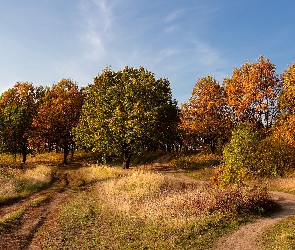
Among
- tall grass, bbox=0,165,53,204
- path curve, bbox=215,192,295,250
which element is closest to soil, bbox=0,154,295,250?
path curve, bbox=215,192,295,250

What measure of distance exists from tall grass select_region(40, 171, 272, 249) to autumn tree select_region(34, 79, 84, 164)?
29805 mm

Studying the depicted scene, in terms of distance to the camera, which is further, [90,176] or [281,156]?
[90,176]

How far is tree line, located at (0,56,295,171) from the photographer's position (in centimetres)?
3972

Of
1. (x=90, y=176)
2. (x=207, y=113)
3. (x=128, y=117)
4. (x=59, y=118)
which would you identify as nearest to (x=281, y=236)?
(x=90, y=176)

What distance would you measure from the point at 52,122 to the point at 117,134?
17821 mm

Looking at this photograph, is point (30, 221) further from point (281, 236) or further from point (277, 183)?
point (277, 183)

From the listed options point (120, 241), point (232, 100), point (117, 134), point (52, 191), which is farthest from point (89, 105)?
point (120, 241)

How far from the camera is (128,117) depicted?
39.6m

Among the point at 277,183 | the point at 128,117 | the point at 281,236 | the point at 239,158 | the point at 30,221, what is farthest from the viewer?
the point at 128,117

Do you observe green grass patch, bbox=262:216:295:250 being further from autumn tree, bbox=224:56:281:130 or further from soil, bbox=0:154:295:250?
autumn tree, bbox=224:56:281:130

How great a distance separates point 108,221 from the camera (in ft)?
61.2

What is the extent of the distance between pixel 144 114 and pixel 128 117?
224 centimetres

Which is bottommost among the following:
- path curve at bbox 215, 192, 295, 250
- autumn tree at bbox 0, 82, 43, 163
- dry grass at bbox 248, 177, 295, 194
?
path curve at bbox 215, 192, 295, 250

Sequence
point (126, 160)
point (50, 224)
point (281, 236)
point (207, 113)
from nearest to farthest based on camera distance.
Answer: point (281, 236)
point (50, 224)
point (126, 160)
point (207, 113)
